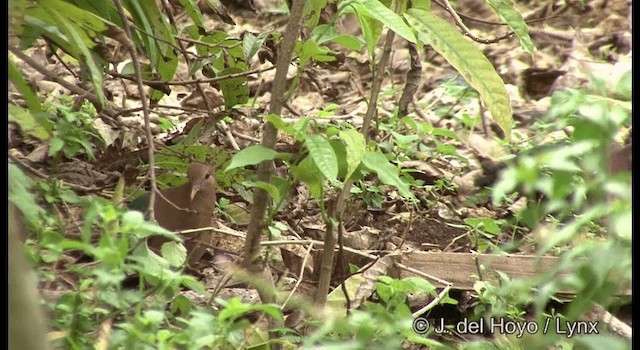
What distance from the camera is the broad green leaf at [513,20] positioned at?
2070 millimetres

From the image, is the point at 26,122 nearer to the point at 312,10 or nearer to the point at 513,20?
the point at 312,10

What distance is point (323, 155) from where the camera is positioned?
1.57 m

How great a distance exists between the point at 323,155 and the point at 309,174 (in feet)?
0.36

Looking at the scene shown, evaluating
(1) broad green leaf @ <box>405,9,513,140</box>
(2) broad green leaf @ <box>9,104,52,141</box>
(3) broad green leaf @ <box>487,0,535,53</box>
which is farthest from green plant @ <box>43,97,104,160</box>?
(3) broad green leaf @ <box>487,0,535,53</box>

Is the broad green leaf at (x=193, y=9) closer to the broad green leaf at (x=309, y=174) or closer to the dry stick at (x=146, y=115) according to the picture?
the dry stick at (x=146, y=115)

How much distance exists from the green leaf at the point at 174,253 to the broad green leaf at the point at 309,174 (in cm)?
28

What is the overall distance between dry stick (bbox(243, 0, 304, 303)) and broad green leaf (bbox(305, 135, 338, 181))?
0.46ft

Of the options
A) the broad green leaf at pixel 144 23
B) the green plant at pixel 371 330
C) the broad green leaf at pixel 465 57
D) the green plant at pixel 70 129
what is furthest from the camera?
the broad green leaf at pixel 144 23

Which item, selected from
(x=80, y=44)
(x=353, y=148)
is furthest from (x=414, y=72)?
(x=80, y=44)

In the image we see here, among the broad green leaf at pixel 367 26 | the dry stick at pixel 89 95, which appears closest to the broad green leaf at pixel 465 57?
the broad green leaf at pixel 367 26

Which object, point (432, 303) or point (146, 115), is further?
point (432, 303)

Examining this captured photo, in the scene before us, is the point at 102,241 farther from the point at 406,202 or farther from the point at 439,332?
the point at 406,202
